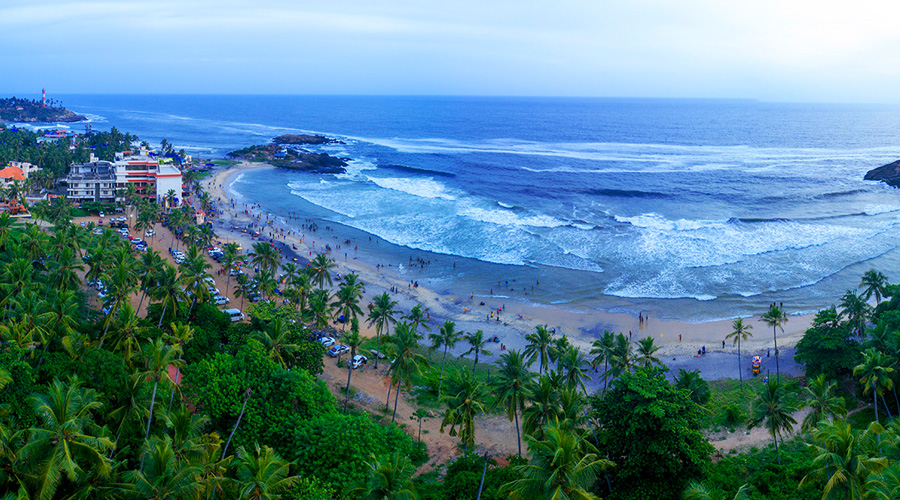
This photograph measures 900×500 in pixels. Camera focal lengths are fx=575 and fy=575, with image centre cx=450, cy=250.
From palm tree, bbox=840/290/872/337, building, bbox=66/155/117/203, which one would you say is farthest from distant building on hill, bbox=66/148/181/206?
palm tree, bbox=840/290/872/337


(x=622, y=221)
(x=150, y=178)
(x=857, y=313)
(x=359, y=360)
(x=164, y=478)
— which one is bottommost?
(x=359, y=360)

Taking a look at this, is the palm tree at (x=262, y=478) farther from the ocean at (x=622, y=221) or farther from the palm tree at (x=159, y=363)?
the ocean at (x=622, y=221)

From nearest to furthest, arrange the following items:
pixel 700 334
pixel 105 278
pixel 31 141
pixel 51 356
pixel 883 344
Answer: pixel 51 356 < pixel 883 344 < pixel 105 278 < pixel 700 334 < pixel 31 141

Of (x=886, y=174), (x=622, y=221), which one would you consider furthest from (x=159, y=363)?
(x=886, y=174)

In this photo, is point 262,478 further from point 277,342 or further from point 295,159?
point 295,159

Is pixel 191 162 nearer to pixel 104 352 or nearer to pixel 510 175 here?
pixel 510 175

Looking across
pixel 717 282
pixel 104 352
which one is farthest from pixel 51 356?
pixel 717 282
